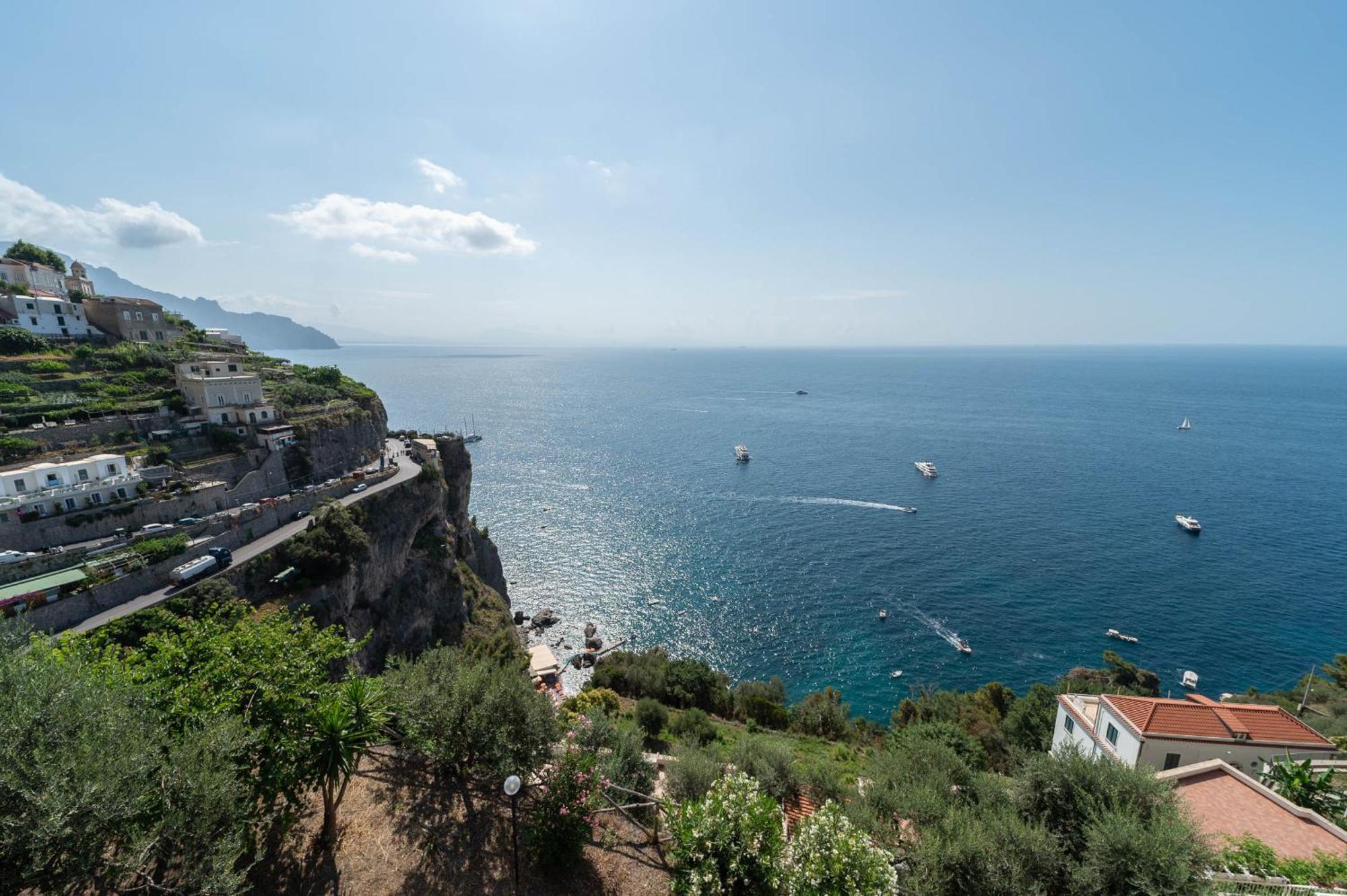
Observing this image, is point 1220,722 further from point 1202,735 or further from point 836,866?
point 836,866

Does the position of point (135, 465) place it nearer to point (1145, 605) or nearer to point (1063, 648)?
point (1063, 648)

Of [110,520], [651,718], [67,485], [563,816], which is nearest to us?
[563,816]

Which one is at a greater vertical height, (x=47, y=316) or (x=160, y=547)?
(x=47, y=316)

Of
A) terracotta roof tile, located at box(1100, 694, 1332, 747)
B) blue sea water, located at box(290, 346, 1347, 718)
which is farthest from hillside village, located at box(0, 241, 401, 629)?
terracotta roof tile, located at box(1100, 694, 1332, 747)

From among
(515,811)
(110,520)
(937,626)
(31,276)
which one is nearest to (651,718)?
(515,811)

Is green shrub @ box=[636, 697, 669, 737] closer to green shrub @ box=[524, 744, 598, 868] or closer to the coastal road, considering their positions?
green shrub @ box=[524, 744, 598, 868]

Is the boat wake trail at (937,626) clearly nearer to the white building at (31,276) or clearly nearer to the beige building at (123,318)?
the beige building at (123,318)
